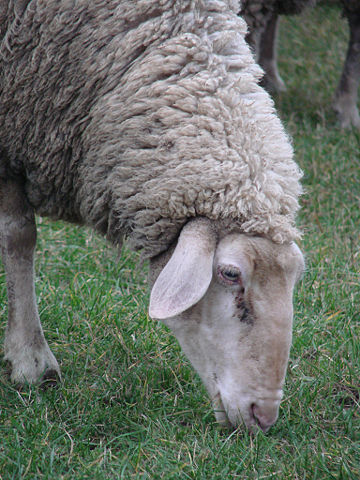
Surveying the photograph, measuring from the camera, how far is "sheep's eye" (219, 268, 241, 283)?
228 centimetres

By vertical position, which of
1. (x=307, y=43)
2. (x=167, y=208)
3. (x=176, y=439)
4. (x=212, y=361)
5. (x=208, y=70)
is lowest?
(x=307, y=43)

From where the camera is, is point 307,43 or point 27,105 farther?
point 307,43

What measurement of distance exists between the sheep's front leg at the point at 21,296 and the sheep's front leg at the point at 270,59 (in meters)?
3.95

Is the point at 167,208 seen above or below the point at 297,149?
above

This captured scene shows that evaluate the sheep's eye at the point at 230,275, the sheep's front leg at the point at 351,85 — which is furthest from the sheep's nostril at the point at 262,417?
the sheep's front leg at the point at 351,85

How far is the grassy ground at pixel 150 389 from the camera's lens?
2385mm

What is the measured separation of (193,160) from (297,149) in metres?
3.02

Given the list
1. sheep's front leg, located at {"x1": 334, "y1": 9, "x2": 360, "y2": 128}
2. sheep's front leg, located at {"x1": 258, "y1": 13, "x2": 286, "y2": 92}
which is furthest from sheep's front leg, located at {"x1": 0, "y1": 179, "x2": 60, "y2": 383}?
sheep's front leg, located at {"x1": 258, "y1": 13, "x2": 286, "y2": 92}

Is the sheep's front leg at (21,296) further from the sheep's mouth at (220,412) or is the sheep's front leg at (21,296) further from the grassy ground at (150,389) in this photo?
the sheep's mouth at (220,412)

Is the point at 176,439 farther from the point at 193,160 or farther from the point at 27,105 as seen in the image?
the point at 27,105

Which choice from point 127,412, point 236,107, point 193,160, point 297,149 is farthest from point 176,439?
point 297,149

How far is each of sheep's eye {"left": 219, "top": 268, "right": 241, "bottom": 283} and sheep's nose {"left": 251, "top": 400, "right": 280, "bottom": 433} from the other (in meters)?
0.42

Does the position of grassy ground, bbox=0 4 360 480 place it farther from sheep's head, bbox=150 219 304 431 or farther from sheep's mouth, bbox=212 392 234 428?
sheep's head, bbox=150 219 304 431

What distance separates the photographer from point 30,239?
9.77 ft
